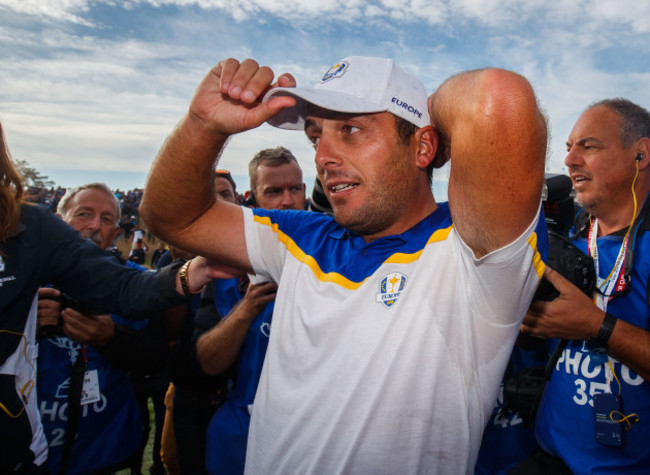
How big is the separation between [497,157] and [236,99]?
103 cm

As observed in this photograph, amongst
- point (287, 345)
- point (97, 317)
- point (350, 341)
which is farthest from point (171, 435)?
point (350, 341)

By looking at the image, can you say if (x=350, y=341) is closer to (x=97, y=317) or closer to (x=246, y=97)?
(x=246, y=97)

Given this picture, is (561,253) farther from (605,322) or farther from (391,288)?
(391,288)

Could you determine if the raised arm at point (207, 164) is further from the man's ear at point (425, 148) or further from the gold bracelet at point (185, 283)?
the man's ear at point (425, 148)

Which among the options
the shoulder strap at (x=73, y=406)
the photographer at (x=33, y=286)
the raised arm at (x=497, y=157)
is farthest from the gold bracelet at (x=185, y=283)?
the raised arm at (x=497, y=157)

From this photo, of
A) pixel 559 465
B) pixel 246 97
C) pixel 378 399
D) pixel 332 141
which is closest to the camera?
pixel 378 399

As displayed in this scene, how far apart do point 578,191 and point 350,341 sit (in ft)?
6.56

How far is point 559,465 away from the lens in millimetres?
2258

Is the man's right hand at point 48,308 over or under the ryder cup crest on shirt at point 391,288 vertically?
under

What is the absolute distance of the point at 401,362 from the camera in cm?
136

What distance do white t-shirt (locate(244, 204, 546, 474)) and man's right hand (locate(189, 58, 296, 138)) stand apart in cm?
69

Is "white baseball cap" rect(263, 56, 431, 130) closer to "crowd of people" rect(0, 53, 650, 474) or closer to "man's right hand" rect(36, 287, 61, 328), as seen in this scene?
"crowd of people" rect(0, 53, 650, 474)

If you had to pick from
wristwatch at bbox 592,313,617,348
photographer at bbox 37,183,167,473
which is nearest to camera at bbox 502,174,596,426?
wristwatch at bbox 592,313,617,348

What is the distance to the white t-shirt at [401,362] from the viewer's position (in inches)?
51.8
